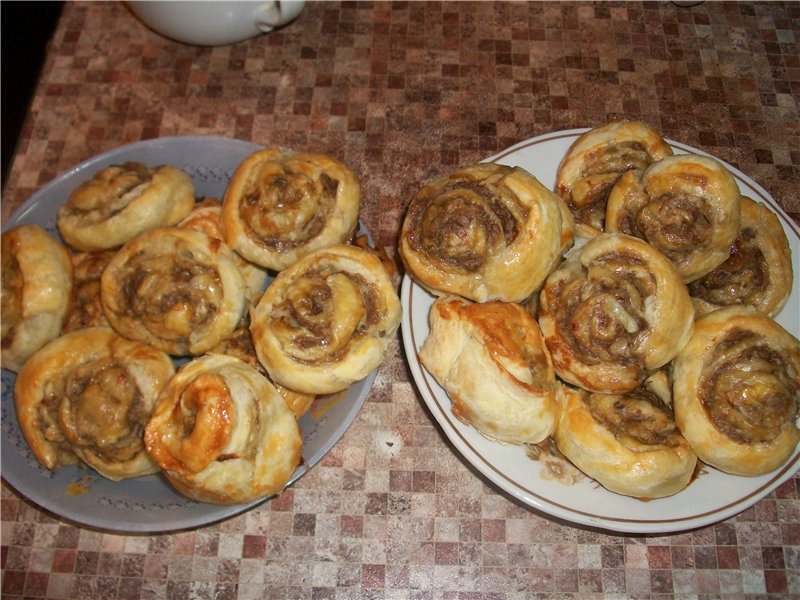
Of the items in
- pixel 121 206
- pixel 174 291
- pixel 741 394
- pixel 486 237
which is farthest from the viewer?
pixel 121 206

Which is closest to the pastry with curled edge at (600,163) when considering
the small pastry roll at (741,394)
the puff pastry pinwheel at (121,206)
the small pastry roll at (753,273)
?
the small pastry roll at (753,273)

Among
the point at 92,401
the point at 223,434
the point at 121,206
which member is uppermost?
the point at 121,206

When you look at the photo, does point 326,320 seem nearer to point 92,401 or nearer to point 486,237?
point 486,237

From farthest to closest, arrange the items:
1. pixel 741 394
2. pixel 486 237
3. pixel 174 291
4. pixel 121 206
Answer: pixel 121 206 → pixel 174 291 → pixel 486 237 → pixel 741 394

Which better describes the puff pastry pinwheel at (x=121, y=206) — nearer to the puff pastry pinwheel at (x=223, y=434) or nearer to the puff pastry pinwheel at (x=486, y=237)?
the puff pastry pinwheel at (x=223, y=434)

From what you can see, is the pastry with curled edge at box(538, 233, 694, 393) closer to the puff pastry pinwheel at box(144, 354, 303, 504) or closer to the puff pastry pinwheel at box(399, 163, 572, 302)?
the puff pastry pinwheel at box(399, 163, 572, 302)

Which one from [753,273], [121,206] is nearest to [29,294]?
[121,206]
